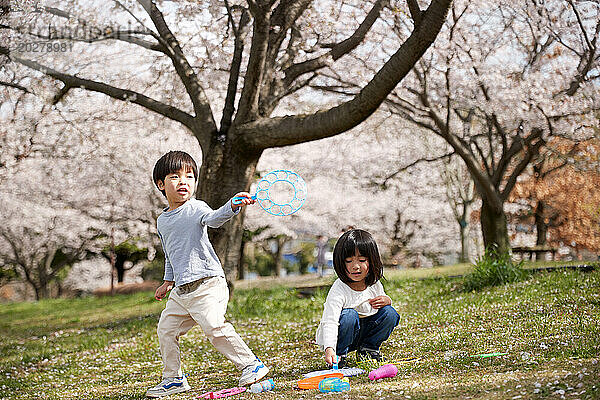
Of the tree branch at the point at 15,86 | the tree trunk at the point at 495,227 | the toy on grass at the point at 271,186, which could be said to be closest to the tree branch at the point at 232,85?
the tree branch at the point at 15,86

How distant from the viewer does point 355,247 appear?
13.9ft

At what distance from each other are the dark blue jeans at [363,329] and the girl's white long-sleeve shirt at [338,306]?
0.16 ft

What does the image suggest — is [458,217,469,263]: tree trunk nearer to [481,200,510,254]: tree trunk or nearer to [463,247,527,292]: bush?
[481,200,510,254]: tree trunk

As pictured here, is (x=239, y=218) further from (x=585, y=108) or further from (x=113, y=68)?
(x=585, y=108)

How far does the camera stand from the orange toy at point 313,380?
12.4 ft

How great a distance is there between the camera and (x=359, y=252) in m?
4.24

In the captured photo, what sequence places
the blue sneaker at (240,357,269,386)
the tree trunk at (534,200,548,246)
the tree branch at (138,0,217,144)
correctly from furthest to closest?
the tree trunk at (534,200,548,246) → the tree branch at (138,0,217,144) → the blue sneaker at (240,357,269,386)

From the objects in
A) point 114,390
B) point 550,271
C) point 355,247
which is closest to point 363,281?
point 355,247

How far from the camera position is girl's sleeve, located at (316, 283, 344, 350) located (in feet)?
13.1

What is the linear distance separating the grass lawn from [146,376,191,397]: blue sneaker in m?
0.08

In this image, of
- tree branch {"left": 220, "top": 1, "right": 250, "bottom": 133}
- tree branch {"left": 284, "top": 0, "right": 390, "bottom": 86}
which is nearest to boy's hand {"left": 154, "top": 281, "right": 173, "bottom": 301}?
tree branch {"left": 220, "top": 1, "right": 250, "bottom": 133}

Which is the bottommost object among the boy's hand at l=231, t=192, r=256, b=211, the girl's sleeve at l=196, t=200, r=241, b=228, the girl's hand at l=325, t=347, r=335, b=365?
the girl's hand at l=325, t=347, r=335, b=365

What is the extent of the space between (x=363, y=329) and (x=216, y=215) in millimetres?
1339

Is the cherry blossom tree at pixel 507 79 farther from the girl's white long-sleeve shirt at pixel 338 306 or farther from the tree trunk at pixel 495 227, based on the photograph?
the girl's white long-sleeve shirt at pixel 338 306
